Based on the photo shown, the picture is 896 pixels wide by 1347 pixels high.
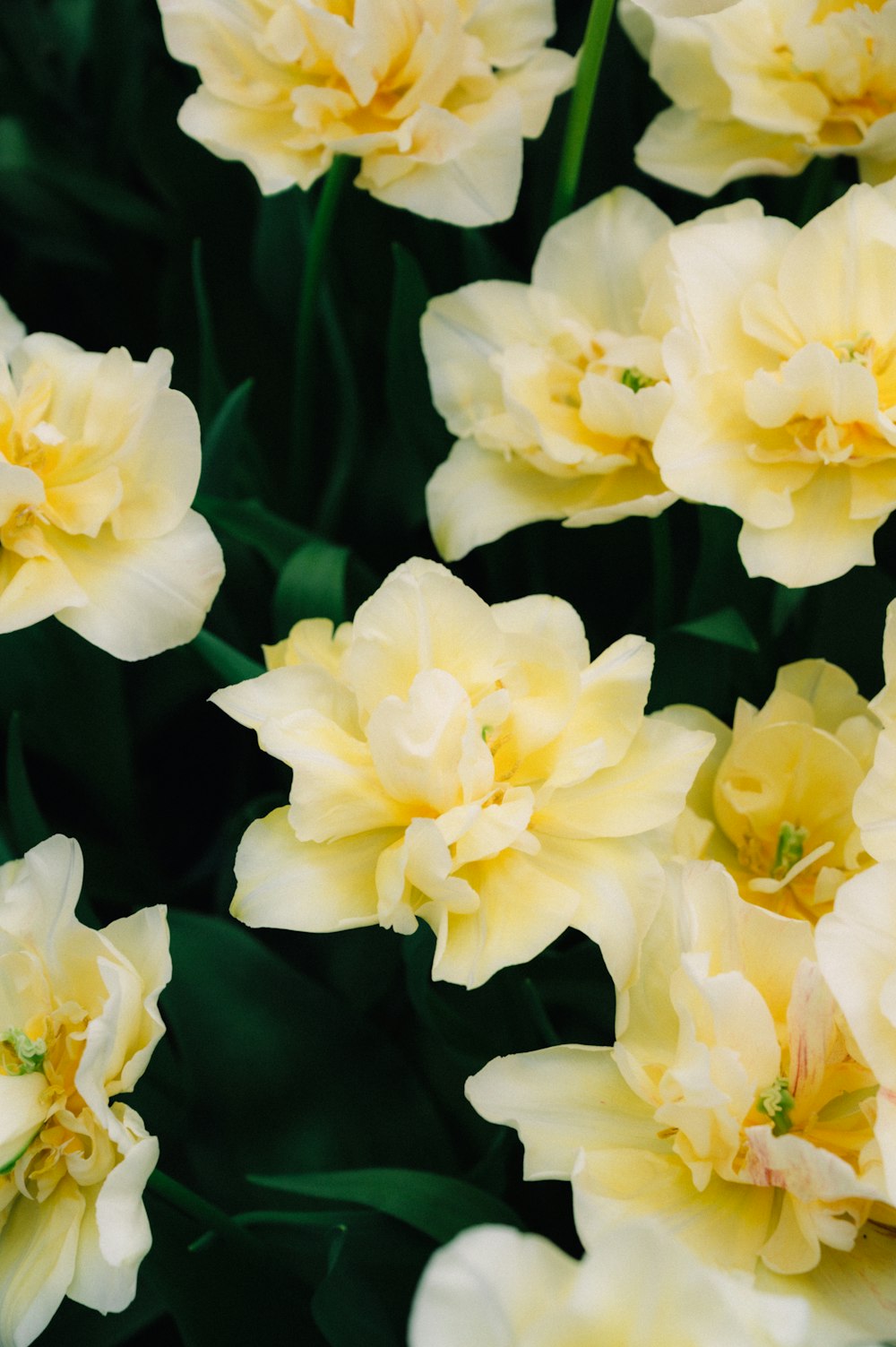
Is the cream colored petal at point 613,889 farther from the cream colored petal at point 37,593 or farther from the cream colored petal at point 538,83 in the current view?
the cream colored petal at point 538,83

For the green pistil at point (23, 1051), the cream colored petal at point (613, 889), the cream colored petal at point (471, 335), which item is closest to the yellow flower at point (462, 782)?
the cream colored petal at point (613, 889)

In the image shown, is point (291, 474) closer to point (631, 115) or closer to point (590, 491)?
point (590, 491)

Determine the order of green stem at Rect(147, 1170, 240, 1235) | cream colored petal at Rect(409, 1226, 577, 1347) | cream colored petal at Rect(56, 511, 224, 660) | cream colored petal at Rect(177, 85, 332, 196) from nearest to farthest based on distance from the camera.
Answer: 1. cream colored petal at Rect(409, 1226, 577, 1347)
2. green stem at Rect(147, 1170, 240, 1235)
3. cream colored petal at Rect(56, 511, 224, 660)
4. cream colored petal at Rect(177, 85, 332, 196)

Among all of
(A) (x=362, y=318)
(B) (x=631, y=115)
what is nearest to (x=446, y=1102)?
(A) (x=362, y=318)

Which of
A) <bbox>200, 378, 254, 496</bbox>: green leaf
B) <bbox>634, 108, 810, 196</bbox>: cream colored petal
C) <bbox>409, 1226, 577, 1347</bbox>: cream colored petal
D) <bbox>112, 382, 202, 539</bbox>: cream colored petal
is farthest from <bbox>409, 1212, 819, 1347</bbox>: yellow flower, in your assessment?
<bbox>634, 108, 810, 196</bbox>: cream colored petal

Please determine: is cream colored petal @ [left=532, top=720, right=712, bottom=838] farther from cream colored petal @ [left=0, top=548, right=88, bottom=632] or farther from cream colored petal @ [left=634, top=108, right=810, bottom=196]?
cream colored petal @ [left=634, top=108, right=810, bottom=196]

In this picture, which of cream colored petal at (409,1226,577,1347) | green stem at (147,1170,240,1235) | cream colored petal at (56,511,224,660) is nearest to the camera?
cream colored petal at (409,1226,577,1347)
